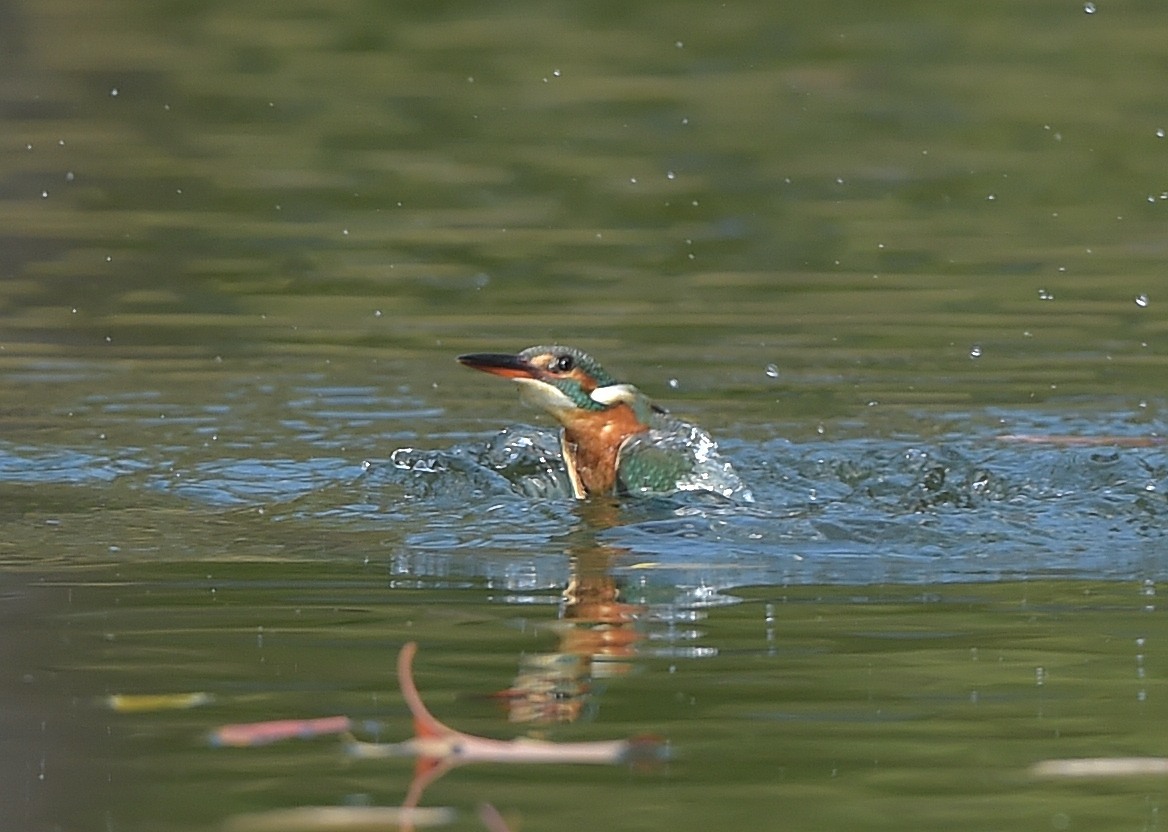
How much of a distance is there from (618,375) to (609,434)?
1.66 metres

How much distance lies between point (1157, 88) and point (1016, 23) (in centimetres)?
259

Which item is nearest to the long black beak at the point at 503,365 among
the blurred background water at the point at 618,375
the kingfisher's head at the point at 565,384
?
the kingfisher's head at the point at 565,384

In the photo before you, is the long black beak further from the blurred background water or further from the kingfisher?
the blurred background water

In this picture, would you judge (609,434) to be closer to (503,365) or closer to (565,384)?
(565,384)

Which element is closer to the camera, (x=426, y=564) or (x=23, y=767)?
(x=23, y=767)

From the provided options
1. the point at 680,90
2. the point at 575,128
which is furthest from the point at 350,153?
the point at 680,90

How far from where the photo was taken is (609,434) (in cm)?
777

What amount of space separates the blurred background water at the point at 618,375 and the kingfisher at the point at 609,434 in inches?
6.5

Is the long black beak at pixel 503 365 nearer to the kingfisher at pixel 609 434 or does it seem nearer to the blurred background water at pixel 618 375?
the kingfisher at pixel 609 434

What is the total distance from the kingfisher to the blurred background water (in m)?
0.17

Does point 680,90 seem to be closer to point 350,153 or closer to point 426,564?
point 350,153

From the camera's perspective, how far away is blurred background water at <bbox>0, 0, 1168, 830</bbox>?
194 inches

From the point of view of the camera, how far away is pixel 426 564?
21.9 ft

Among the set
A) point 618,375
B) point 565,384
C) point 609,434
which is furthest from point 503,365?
point 618,375
